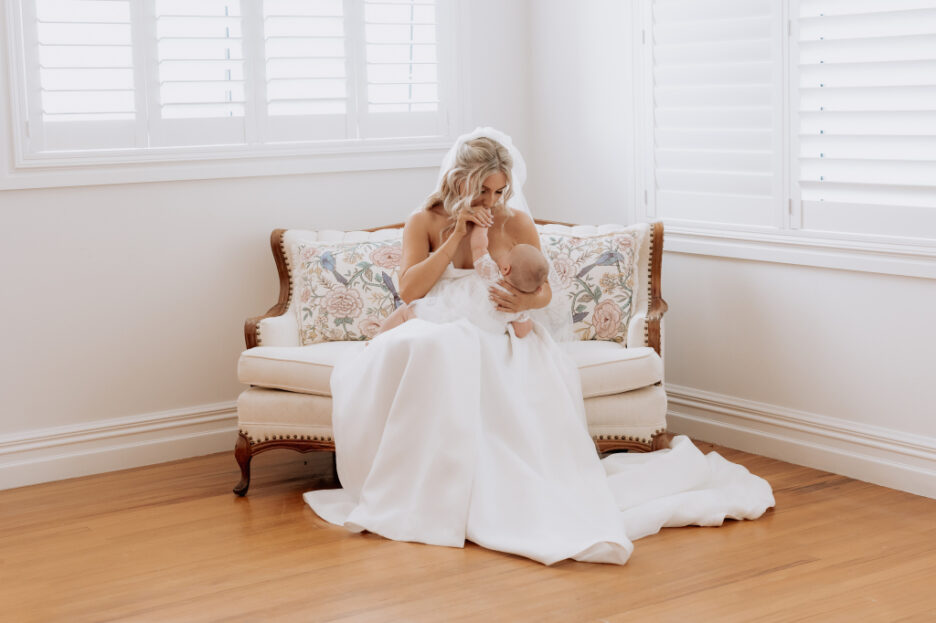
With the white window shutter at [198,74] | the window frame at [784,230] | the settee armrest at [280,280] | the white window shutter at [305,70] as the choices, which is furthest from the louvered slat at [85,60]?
the window frame at [784,230]

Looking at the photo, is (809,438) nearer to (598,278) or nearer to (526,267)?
(598,278)

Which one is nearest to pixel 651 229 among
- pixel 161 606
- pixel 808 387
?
pixel 808 387

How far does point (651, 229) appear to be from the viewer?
437cm

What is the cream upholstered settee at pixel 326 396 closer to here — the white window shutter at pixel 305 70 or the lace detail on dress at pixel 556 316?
the lace detail on dress at pixel 556 316

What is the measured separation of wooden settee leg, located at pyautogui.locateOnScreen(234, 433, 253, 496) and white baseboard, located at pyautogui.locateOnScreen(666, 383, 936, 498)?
185 cm

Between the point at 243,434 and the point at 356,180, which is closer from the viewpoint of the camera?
the point at 243,434

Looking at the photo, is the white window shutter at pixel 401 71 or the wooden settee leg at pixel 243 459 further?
the white window shutter at pixel 401 71

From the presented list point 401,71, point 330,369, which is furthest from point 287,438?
point 401,71

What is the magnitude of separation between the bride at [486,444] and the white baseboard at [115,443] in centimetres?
92

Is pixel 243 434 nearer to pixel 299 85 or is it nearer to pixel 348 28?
pixel 299 85

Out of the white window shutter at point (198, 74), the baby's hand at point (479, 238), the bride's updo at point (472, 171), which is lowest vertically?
the baby's hand at point (479, 238)

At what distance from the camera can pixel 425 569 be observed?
3186mm

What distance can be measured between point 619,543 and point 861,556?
0.71 meters

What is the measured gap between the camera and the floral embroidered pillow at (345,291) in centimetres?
427
